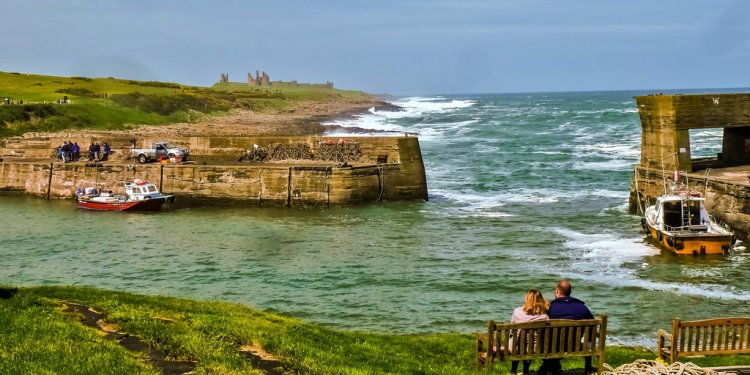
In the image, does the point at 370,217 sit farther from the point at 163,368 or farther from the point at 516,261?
the point at 163,368

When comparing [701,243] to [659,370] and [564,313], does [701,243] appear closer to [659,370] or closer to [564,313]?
[564,313]

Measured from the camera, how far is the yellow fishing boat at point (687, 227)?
27.8 m

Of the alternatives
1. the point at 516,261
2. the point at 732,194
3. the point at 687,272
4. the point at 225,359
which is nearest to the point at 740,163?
the point at 732,194

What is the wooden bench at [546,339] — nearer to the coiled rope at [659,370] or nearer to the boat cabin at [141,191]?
the coiled rope at [659,370]

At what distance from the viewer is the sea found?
850 inches

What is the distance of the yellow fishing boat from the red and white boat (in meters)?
26.5

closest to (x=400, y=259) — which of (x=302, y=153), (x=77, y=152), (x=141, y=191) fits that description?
(x=302, y=153)

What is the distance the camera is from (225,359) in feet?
36.0

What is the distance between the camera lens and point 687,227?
93.8 feet

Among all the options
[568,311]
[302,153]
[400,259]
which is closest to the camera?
[568,311]

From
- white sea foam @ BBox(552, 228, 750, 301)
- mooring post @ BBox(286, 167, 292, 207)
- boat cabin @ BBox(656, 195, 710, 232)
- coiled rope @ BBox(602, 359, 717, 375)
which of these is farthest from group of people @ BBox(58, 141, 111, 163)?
coiled rope @ BBox(602, 359, 717, 375)

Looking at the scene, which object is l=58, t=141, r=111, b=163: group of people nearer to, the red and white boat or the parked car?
the parked car

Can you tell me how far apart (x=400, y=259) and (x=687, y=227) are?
11.5m

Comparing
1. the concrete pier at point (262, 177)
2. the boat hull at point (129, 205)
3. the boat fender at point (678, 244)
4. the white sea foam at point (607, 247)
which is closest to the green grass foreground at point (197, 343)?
the white sea foam at point (607, 247)
